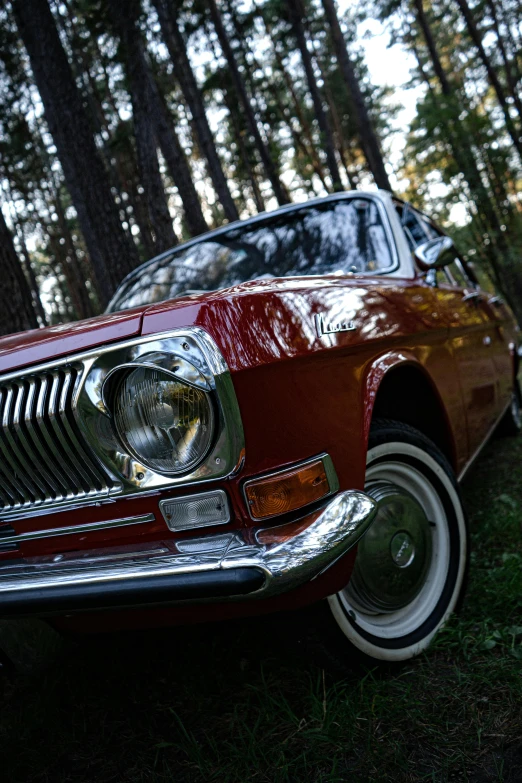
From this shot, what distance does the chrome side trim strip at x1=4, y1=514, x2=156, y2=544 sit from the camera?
1573mm

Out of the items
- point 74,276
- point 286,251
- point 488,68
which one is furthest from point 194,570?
point 74,276

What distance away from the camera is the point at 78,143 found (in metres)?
7.25

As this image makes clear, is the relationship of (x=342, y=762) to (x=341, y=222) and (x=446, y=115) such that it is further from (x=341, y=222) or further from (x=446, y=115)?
(x=446, y=115)

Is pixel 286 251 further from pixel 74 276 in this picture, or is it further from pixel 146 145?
pixel 74 276

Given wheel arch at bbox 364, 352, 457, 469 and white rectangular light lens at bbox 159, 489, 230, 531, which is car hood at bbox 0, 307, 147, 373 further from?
wheel arch at bbox 364, 352, 457, 469

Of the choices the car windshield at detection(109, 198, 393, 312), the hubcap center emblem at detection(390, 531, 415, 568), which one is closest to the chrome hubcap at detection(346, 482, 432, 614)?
the hubcap center emblem at detection(390, 531, 415, 568)

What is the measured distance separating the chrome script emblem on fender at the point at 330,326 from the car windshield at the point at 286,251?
0.84 metres

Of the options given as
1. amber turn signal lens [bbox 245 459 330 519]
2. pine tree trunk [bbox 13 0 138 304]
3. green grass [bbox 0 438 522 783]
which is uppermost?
pine tree trunk [bbox 13 0 138 304]

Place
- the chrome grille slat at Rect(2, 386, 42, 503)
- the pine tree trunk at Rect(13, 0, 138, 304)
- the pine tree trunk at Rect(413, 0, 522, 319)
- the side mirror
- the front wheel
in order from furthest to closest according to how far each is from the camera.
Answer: the pine tree trunk at Rect(413, 0, 522, 319)
the pine tree trunk at Rect(13, 0, 138, 304)
the side mirror
the front wheel
the chrome grille slat at Rect(2, 386, 42, 503)

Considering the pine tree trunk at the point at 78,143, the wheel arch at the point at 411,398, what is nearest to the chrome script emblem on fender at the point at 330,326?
the wheel arch at the point at 411,398

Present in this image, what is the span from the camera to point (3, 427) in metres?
1.69

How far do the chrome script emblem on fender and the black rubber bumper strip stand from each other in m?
0.71

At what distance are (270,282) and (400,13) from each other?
85.5ft

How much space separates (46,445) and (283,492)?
0.62 meters
